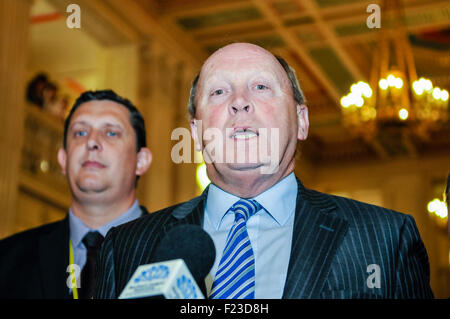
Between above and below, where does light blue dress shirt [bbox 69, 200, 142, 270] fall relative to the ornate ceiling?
below

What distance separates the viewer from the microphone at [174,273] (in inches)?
45.4

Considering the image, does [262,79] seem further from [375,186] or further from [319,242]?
[375,186]

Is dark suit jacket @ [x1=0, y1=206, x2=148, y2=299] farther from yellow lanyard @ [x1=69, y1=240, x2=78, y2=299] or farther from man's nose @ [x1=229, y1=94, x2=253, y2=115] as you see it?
man's nose @ [x1=229, y1=94, x2=253, y2=115]

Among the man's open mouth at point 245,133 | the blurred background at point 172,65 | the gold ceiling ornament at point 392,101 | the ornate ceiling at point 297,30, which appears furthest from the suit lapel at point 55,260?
the ornate ceiling at point 297,30

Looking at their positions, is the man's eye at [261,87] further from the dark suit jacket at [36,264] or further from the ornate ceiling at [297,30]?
the ornate ceiling at [297,30]

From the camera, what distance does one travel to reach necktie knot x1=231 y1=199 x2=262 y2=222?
2.04 m

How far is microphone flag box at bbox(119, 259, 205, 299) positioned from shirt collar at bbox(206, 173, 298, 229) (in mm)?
888

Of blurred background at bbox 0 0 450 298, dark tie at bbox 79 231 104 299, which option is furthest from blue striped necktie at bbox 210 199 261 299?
blurred background at bbox 0 0 450 298

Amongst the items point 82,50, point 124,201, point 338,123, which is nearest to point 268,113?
point 124,201

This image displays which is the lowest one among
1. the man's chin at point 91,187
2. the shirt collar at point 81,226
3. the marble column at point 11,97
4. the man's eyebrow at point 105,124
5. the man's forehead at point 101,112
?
the shirt collar at point 81,226

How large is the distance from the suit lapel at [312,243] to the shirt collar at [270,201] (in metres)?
0.05

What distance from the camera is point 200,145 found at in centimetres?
232

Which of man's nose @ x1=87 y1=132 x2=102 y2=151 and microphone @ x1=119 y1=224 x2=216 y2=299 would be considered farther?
man's nose @ x1=87 y1=132 x2=102 y2=151

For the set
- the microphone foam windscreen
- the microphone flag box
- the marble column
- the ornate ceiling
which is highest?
the ornate ceiling
